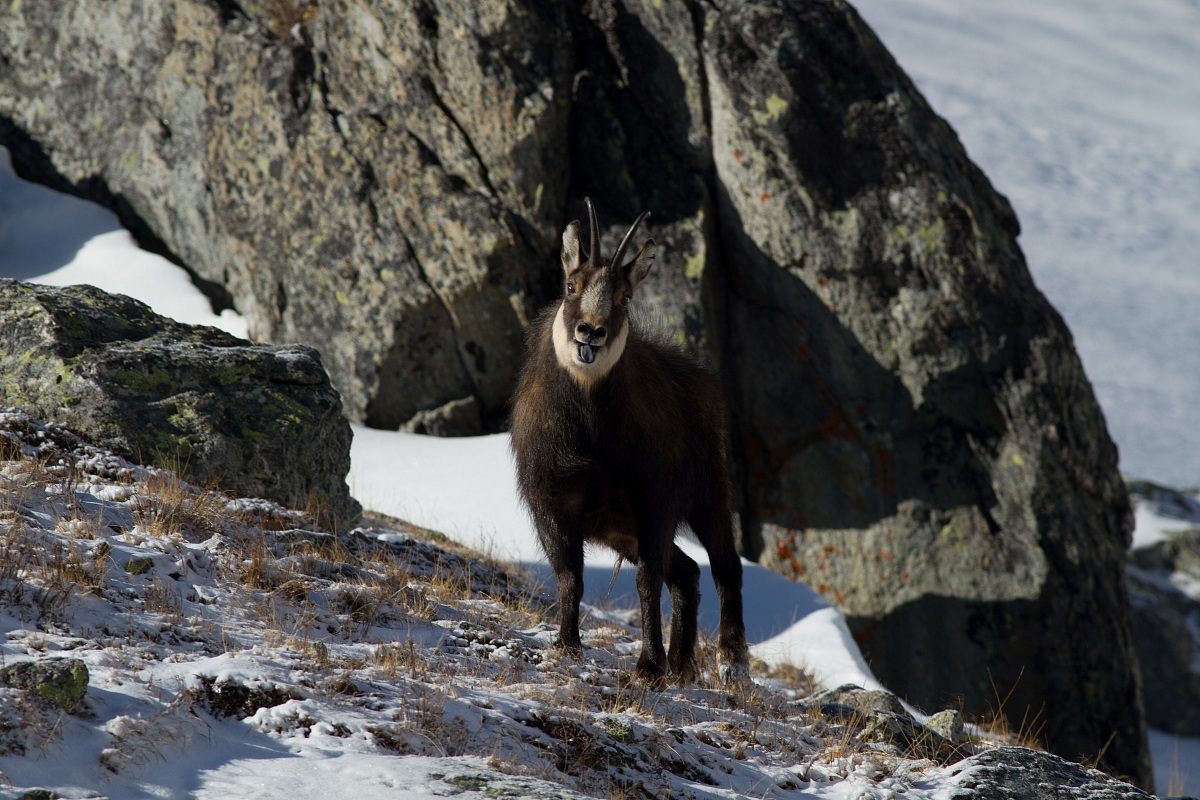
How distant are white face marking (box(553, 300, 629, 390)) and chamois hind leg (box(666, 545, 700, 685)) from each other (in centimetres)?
137

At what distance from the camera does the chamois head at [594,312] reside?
6.30 metres

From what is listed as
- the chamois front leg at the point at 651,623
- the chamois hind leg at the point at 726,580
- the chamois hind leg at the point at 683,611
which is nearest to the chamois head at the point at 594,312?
the chamois front leg at the point at 651,623

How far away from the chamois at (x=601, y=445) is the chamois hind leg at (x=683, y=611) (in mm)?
13

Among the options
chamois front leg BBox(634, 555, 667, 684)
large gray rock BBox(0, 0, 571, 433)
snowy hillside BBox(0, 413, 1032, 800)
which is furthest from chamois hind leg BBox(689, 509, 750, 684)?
large gray rock BBox(0, 0, 571, 433)

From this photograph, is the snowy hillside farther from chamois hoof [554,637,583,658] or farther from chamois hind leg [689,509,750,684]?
chamois hind leg [689,509,750,684]

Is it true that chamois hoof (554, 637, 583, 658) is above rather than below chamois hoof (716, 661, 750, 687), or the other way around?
above

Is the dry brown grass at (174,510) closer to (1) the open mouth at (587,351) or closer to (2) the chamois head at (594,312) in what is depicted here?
(2) the chamois head at (594,312)

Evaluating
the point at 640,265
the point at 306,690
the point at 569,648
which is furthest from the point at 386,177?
the point at 306,690

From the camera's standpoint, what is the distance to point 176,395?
7703 millimetres

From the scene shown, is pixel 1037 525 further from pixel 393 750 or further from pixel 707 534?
pixel 393 750

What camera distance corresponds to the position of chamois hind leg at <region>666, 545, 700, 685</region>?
6969 mm

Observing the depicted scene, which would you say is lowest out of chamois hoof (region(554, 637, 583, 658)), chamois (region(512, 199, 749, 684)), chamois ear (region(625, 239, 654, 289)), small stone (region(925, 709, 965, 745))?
small stone (region(925, 709, 965, 745))

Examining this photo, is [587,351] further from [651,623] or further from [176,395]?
[176,395]

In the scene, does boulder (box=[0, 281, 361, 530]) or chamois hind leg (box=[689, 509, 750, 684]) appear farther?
chamois hind leg (box=[689, 509, 750, 684])
